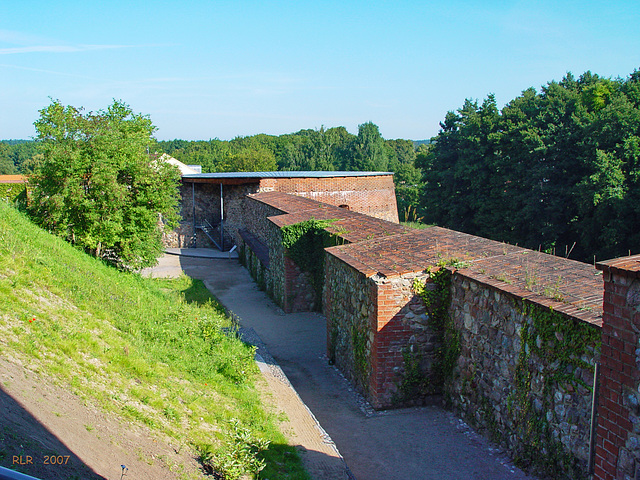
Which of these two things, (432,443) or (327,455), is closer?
(327,455)

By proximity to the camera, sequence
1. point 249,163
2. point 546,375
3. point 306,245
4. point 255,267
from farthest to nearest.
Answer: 1. point 249,163
2. point 255,267
3. point 306,245
4. point 546,375

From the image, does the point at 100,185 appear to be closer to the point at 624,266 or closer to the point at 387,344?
the point at 387,344

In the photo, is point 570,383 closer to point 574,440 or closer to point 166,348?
point 574,440

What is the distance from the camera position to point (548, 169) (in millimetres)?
24844

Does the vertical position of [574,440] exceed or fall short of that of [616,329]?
it falls short

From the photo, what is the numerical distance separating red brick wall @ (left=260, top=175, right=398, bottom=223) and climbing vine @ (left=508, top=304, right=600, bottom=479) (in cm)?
1786

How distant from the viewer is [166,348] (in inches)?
285

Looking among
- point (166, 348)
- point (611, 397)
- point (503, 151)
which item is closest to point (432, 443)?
point (611, 397)

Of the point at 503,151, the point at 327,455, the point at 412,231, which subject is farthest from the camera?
the point at 503,151

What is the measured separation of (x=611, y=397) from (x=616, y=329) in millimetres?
564

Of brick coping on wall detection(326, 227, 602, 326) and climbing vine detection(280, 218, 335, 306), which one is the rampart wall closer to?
brick coping on wall detection(326, 227, 602, 326)

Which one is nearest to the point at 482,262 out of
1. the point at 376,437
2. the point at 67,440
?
the point at 376,437

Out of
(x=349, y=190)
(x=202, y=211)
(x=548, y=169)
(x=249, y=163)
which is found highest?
(x=249, y=163)

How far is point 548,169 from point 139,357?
2338 centimetres
